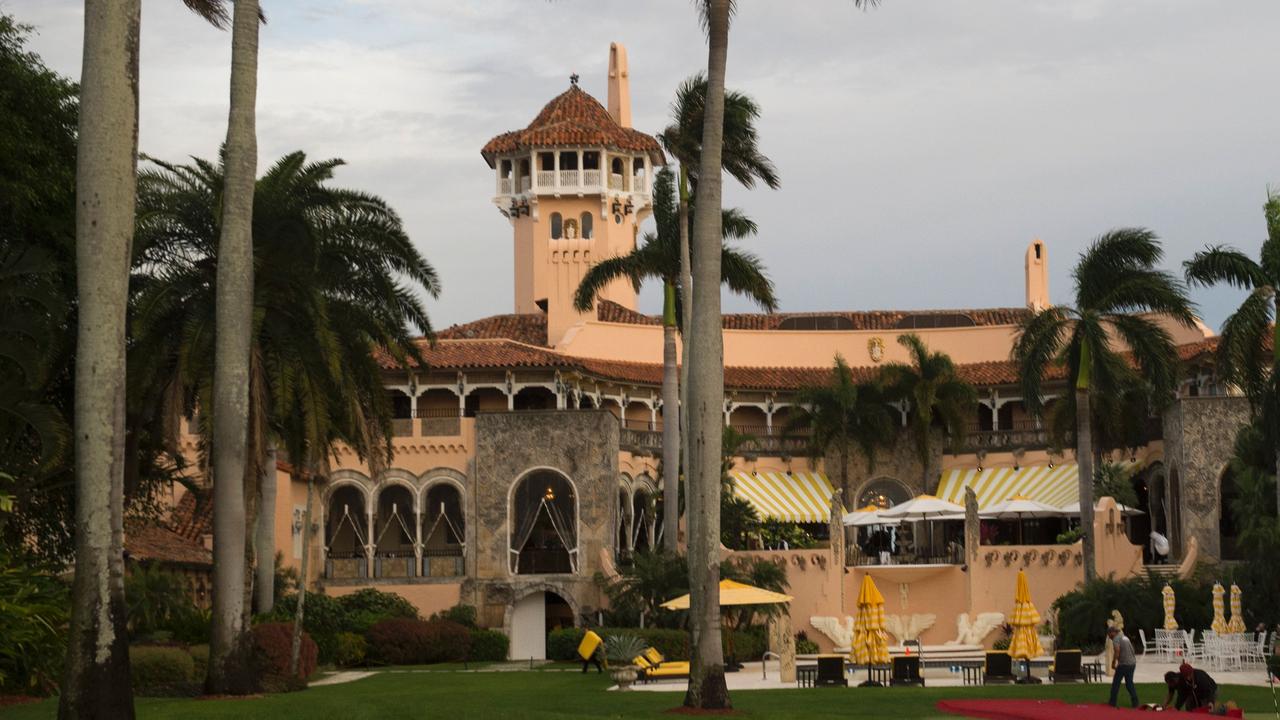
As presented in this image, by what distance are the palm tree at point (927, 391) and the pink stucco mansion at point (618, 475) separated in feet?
4.15

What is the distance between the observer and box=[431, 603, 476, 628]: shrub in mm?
53969

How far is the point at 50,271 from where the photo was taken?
28203mm

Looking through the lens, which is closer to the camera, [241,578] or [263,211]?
[241,578]

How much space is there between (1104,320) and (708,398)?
26568 millimetres

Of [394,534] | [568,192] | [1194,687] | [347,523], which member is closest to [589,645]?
Answer: [1194,687]

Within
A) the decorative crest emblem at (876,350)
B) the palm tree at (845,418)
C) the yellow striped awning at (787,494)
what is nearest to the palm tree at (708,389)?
the yellow striped awning at (787,494)

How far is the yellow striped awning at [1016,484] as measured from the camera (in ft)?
206

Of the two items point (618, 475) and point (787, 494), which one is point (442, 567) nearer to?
point (618, 475)

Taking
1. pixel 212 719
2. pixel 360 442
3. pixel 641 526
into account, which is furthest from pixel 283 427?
pixel 641 526

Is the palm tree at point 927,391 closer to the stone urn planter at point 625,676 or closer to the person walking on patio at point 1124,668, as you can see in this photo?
the stone urn planter at point 625,676

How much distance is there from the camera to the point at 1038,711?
26266 mm

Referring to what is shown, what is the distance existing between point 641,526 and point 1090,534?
53.3ft

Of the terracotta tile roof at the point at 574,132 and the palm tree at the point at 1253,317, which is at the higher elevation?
the terracotta tile roof at the point at 574,132

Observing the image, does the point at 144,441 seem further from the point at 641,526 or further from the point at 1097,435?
the point at 1097,435
